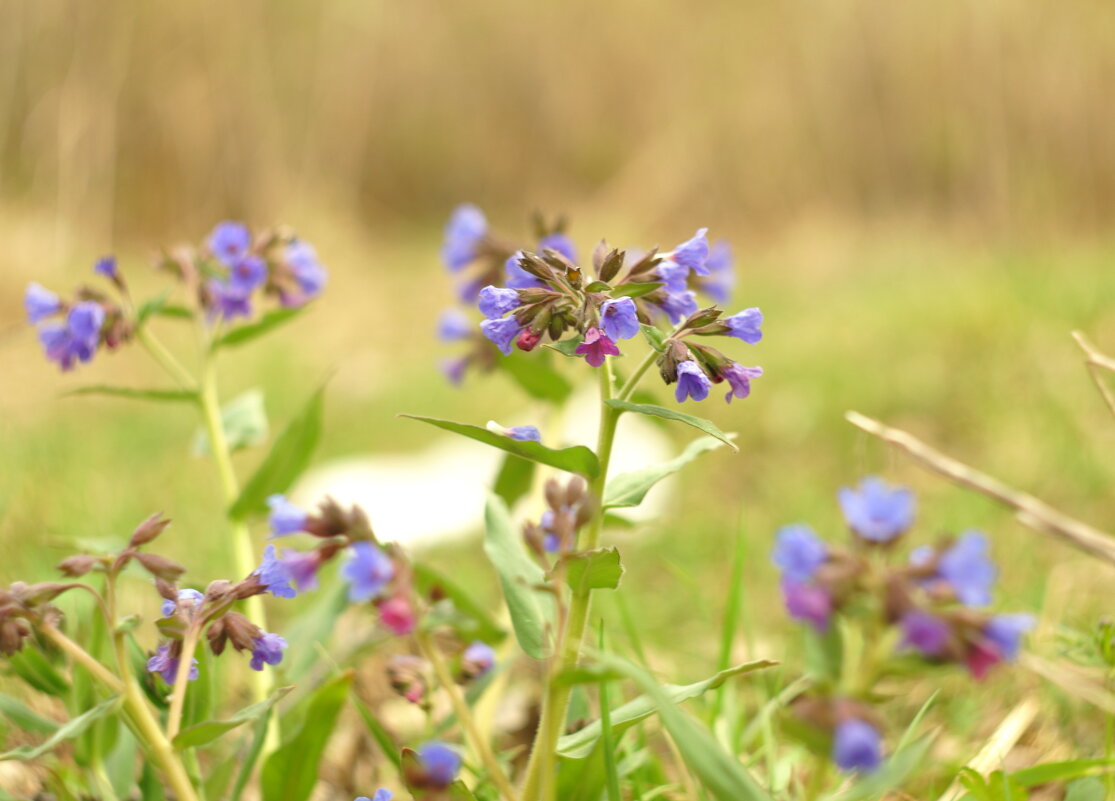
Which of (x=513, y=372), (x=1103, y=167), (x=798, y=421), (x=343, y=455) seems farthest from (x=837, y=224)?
(x=513, y=372)

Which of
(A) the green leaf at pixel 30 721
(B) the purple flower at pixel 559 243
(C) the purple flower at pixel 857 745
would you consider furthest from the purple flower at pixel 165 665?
(B) the purple flower at pixel 559 243

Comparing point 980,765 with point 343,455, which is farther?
point 343,455

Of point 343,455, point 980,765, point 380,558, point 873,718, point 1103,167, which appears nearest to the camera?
point 873,718

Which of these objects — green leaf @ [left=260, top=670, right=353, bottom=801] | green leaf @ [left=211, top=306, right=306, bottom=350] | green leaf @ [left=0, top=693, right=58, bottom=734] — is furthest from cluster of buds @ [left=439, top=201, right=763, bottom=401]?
green leaf @ [left=0, top=693, right=58, bottom=734]

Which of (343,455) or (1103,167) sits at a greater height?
(1103,167)

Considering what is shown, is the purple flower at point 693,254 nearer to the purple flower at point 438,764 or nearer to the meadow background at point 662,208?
the purple flower at point 438,764

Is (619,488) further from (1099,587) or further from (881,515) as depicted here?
(1099,587)

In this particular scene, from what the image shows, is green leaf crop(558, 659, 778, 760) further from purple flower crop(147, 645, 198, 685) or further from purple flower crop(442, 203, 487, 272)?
purple flower crop(442, 203, 487, 272)
